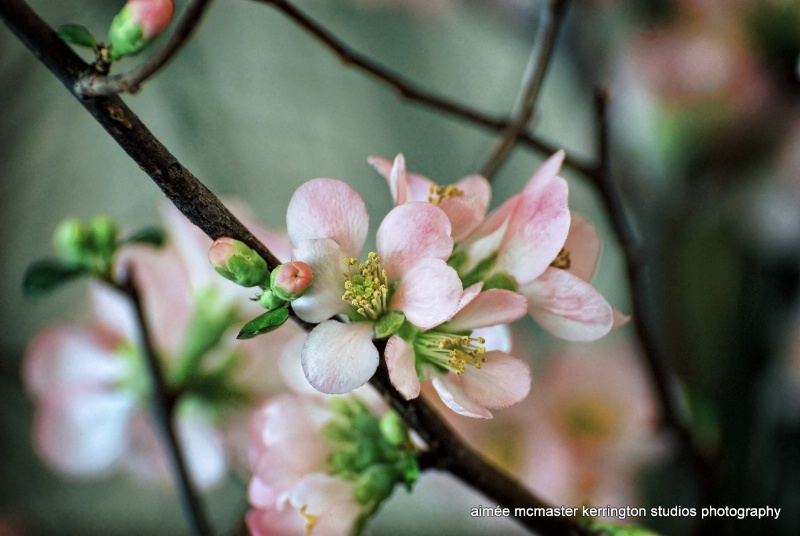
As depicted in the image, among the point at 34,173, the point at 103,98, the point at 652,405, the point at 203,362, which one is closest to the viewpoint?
the point at 103,98

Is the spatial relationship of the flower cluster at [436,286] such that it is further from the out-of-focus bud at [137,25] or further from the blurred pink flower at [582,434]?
the blurred pink flower at [582,434]

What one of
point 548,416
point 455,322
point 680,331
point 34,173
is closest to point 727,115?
point 680,331

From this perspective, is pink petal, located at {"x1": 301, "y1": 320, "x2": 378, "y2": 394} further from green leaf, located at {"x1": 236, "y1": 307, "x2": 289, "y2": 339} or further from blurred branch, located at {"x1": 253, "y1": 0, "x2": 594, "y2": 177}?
blurred branch, located at {"x1": 253, "y1": 0, "x2": 594, "y2": 177}

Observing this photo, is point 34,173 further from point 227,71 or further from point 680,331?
point 680,331

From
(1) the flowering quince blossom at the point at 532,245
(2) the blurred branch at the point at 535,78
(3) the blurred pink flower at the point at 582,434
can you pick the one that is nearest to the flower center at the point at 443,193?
(1) the flowering quince blossom at the point at 532,245

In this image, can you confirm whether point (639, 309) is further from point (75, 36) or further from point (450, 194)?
point (75, 36)

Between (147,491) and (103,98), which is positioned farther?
(147,491)
